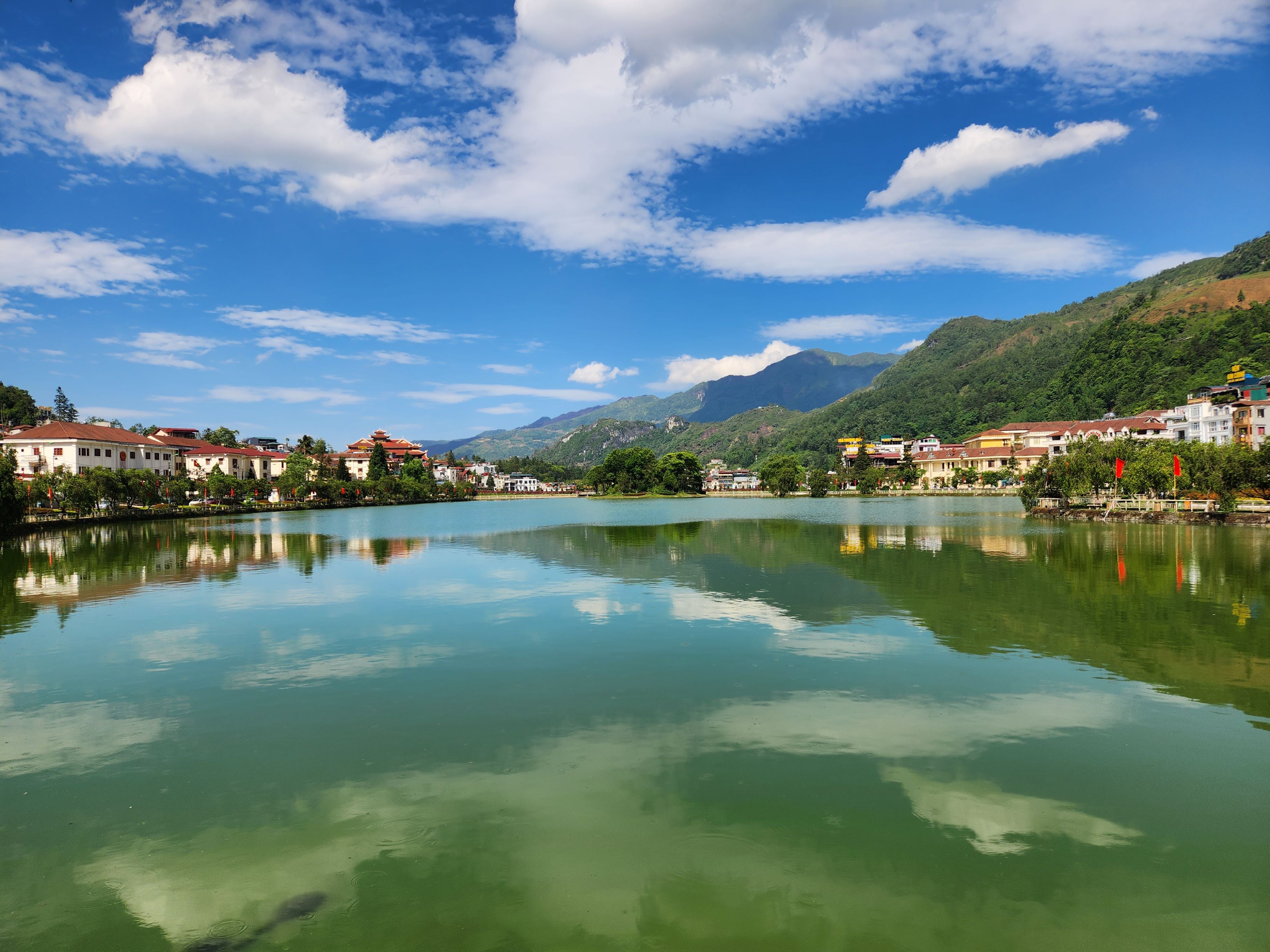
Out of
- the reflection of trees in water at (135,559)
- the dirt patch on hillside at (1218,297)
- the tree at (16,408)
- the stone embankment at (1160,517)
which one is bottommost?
the stone embankment at (1160,517)

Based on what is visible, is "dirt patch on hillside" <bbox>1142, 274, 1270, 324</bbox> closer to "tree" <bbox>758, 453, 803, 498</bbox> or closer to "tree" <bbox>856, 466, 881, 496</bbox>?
"tree" <bbox>856, 466, 881, 496</bbox>

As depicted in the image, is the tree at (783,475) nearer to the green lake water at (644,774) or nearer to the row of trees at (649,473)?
the row of trees at (649,473)

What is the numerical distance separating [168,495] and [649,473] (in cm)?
7804

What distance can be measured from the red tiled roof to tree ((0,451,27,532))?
45.2 m

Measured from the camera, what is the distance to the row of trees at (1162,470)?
45500 millimetres

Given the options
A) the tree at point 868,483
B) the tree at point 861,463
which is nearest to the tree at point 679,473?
the tree at point 868,483

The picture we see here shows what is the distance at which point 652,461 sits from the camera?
5404 inches

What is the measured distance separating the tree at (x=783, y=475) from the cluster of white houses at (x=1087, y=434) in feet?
125

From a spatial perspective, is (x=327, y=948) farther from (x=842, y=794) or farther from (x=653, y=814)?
(x=842, y=794)

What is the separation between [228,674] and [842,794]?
37.5 ft

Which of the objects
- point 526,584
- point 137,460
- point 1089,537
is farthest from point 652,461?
point 526,584

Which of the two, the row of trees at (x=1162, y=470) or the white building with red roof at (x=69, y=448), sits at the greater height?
the white building with red roof at (x=69, y=448)

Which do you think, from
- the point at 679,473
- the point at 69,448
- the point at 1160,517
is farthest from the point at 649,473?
the point at 1160,517

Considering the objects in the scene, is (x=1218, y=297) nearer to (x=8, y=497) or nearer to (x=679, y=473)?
(x=679, y=473)
